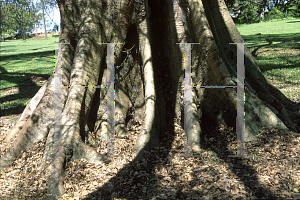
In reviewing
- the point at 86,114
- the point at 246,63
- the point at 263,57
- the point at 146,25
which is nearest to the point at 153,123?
the point at 86,114

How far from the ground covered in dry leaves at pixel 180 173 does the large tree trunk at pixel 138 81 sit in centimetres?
21

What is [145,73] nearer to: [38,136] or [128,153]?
[128,153]

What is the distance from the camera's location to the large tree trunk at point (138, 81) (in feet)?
13.9

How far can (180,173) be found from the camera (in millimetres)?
3627

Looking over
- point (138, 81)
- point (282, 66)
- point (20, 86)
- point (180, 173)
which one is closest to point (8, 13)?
point (20, 86)

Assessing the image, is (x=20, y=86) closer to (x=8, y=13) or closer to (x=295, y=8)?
(x=8, y=13)

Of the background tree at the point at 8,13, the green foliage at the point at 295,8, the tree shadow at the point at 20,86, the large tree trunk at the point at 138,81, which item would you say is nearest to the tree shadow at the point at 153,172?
the large tree trunk at the point at 138,81

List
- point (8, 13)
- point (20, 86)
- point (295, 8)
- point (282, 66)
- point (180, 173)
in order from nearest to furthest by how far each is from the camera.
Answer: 1. point (180, 173)
2. point (8, 13)
3. point (282, 66)
4. point (20, 86)
5. point (295, 8)

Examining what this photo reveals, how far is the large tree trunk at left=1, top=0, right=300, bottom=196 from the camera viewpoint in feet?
13.9

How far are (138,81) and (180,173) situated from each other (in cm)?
207

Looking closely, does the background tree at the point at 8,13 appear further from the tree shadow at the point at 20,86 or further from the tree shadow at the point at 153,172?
the tree shadow at the point at 153,172

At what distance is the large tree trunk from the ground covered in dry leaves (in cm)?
21

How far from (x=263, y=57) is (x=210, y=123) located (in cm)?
827

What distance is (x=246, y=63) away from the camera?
5582 millimetres
